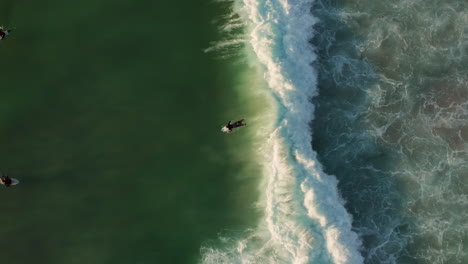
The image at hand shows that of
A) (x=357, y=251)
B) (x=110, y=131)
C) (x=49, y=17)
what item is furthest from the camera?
(x=49, y=17)

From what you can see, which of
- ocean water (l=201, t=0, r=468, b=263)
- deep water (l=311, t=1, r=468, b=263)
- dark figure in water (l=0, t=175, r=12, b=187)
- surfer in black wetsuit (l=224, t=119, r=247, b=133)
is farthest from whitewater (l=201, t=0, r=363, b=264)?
dark figure in water (l=0, t=175, r=12, b=187)

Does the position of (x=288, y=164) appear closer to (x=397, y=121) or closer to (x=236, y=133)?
(x=236, y=133)

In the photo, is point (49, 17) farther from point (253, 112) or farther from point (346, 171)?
point (346, 171)

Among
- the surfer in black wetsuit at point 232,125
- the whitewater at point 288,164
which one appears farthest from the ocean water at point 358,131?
the surfer in black wetsuit at point 232,125

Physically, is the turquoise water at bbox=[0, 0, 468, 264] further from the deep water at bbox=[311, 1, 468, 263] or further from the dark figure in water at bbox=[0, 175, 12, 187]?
the dark figure in water at bbox=[0, 175, 12, 187]

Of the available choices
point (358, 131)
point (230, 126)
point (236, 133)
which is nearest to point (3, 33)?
point (230, 126)

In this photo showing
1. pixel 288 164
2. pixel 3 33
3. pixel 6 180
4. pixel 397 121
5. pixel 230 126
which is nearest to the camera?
pixel 6 180

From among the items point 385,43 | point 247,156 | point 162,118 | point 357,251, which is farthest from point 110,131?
point 385,43
